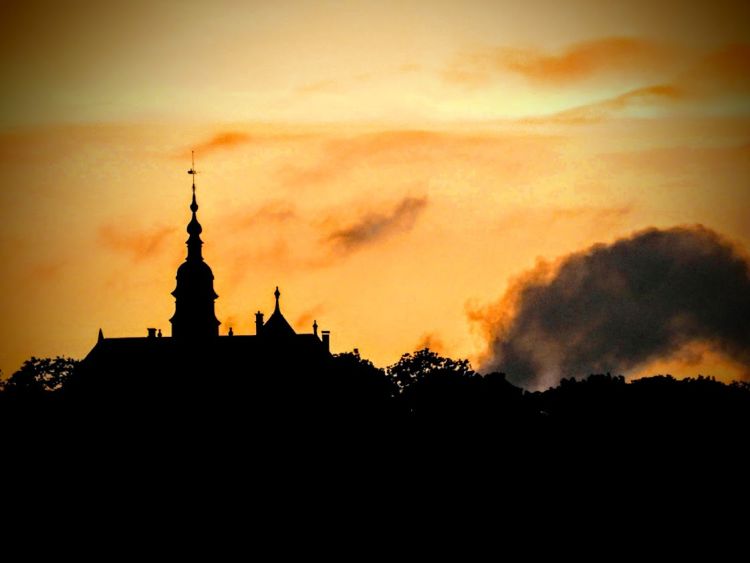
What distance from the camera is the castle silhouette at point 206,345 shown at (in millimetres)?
143000

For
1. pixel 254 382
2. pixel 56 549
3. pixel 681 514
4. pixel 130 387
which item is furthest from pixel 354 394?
pixel 56 549

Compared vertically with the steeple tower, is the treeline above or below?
below

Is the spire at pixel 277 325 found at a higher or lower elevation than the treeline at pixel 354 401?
higher

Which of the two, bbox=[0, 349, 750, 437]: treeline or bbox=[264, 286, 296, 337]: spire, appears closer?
bbox=[0, 349, 750, 437]: treeline

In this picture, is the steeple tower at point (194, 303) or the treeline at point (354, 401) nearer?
the treeline at point (354, 401)

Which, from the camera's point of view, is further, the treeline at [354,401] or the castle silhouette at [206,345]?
the castle silhouette at [206,345]

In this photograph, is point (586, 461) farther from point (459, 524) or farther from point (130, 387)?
point (130, 387)

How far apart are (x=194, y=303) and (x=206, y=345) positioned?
3.56 meters

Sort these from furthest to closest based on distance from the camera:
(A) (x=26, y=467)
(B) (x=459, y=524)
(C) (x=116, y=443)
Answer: (C) (x=116, y=443) → (A) (x=26, y=467) → (B) (x=459, y=524)

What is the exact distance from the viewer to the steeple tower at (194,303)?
14325 cm

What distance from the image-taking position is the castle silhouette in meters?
143

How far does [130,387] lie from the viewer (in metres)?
145

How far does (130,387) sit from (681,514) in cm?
5402

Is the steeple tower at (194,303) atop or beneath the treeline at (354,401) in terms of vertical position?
atop
